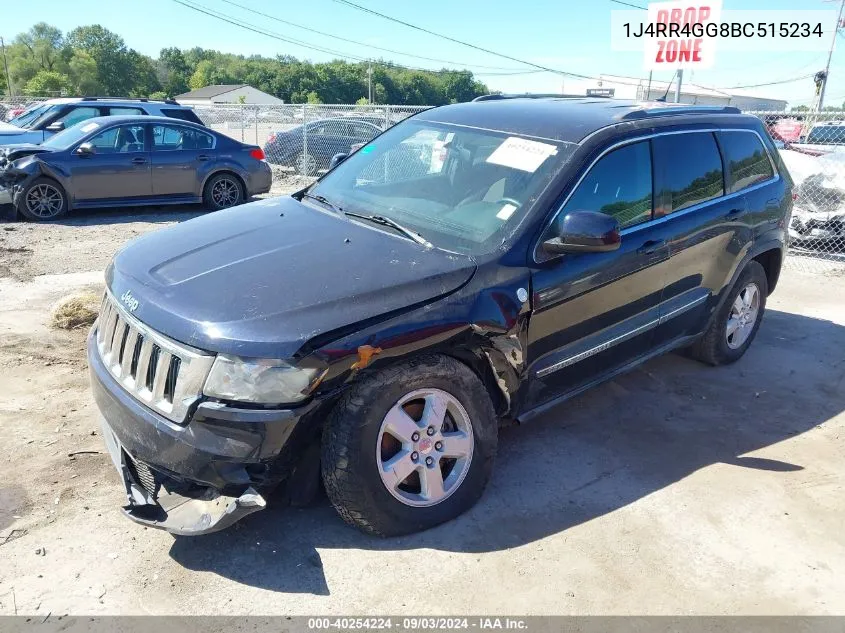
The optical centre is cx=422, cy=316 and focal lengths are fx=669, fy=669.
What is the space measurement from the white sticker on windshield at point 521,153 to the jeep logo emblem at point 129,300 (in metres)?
1.98

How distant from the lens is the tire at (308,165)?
15.5m

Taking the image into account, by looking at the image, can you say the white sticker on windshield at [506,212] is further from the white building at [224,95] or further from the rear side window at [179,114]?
the white building at [224,95]

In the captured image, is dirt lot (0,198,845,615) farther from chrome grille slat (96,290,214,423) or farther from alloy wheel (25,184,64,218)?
alloy wheel (25,184,64,218)

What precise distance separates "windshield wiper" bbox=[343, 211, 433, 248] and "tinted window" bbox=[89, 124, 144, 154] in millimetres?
7892

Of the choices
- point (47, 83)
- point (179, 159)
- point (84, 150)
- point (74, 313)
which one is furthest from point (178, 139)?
point (47, 83)

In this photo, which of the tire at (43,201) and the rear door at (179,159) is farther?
the rear door at (179,159)

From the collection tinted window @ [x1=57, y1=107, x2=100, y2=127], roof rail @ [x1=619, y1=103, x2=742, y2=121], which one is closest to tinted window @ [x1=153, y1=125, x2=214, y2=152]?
tinted window @ [x1=57, y1=107, x2=100, y2=127]

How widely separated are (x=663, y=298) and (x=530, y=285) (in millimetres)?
1287

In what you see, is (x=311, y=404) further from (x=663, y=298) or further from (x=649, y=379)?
(x=649, y=379)

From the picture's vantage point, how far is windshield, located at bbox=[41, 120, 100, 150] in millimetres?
9898

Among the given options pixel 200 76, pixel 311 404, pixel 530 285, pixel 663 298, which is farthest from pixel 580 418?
pixel 200 76

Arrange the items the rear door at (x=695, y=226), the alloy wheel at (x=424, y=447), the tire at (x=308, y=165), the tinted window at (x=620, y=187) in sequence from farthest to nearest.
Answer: the tire at (x=308, y=165) → the rear door at (x=695, y=226) → the tinted window at (x=620, y=187) → the alloy wheel at (x=424, y=447)

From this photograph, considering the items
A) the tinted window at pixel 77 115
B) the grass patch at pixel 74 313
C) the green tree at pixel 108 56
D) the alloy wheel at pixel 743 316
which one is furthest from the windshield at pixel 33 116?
the green tree at pixel 108 56

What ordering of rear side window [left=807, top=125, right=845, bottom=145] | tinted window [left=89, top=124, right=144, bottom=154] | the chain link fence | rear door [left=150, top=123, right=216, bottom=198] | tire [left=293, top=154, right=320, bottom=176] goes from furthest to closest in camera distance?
tire [left=293, top=154, right=320, bottom=176] → rear side window [left=807, top=125, right=845, bottom=145] → rear door [left=150, top=123, right=216, bottom=198] → tinted window [left=89, top=124, right=144, bottom=154] → the chain link fence
